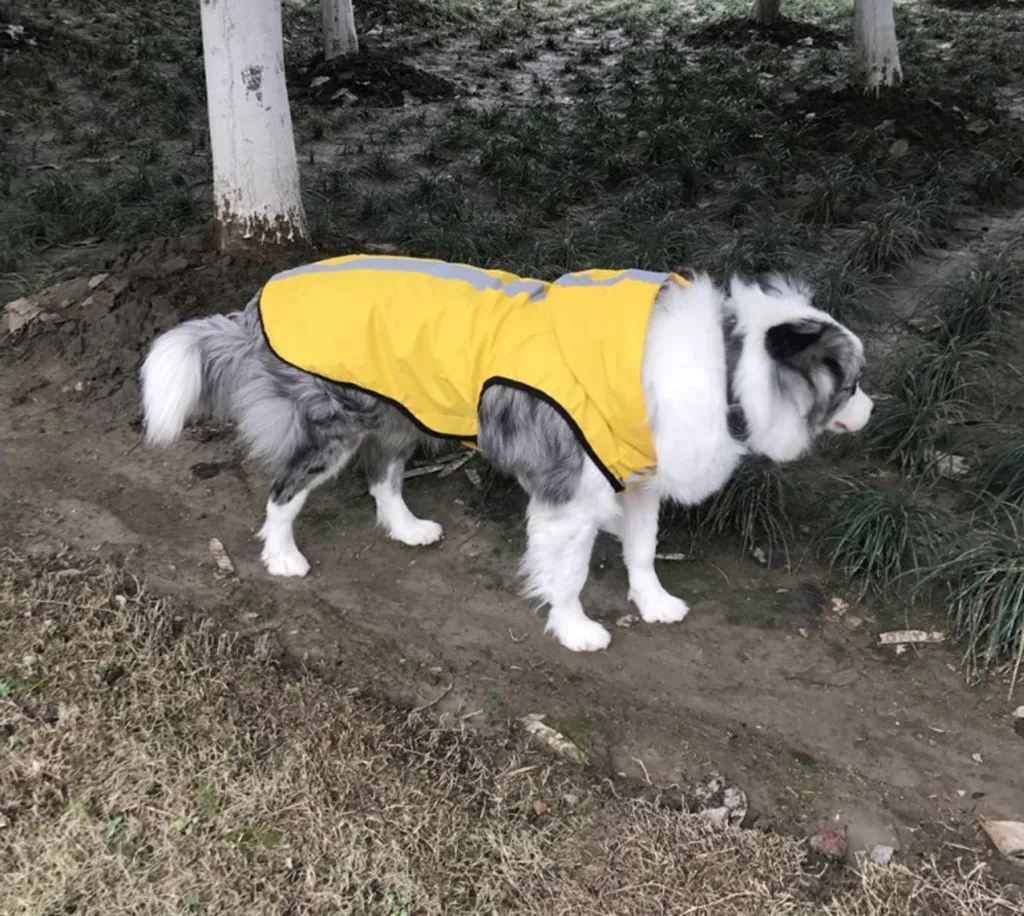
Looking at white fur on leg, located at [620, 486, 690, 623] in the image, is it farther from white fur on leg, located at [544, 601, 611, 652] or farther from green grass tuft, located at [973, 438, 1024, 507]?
green grass tuft, located at [973, 438, 1024, 507]

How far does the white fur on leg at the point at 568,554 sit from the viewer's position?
3074 mm

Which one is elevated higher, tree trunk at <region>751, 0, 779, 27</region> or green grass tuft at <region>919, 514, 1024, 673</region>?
tree trunk at <region>751, 0, 779, 27</region>

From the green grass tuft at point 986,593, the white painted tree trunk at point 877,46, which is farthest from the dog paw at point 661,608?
the white painted tree trunk at point 877,46

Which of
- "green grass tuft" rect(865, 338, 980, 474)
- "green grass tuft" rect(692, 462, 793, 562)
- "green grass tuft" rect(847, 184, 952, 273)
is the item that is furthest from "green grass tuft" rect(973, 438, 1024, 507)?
"green grass tuft" rect(847, 184, 952, 273)

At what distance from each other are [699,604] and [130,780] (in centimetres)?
214

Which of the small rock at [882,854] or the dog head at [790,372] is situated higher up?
the dog head at [790,372]

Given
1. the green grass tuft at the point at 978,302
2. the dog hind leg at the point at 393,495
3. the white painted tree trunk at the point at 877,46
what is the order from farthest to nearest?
the white painted tree trunk at the point at 877,46 < the green grass tuft at the point at 978,302 < the dog hind leg at the point at 393,495

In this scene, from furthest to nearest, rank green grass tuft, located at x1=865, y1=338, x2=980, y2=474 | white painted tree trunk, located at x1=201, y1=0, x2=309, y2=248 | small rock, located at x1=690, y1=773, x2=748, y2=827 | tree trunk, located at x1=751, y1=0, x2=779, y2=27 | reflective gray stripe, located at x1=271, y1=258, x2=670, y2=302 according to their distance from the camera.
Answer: tree trunk, located at x1=751, y1=0, x2=779, y2=27 < white painted tree trunk, located at x1=201, y1=0, x2=309, y2=248 < green grass tuft, located at x1=865, y1=338, x2=980, y2=474 < reflective gray stripe, located at x1=271, y1=258, x2=670, y2=302 < small rock, located at x1=690, y1=773, x2=748, y2=827

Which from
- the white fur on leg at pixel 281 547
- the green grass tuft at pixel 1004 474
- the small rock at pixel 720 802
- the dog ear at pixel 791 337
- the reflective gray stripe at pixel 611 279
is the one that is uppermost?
the reflective gray stripe at pixel 611 279

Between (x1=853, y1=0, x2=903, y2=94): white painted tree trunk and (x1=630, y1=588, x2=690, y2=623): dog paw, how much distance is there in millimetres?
6531

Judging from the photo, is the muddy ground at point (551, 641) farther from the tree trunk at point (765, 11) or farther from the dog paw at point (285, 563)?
the tree trunk at point (765, 11)

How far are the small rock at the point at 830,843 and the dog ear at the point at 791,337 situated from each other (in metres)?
1.43

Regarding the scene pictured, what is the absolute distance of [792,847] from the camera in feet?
8.46

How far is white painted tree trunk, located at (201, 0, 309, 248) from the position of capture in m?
4.96
